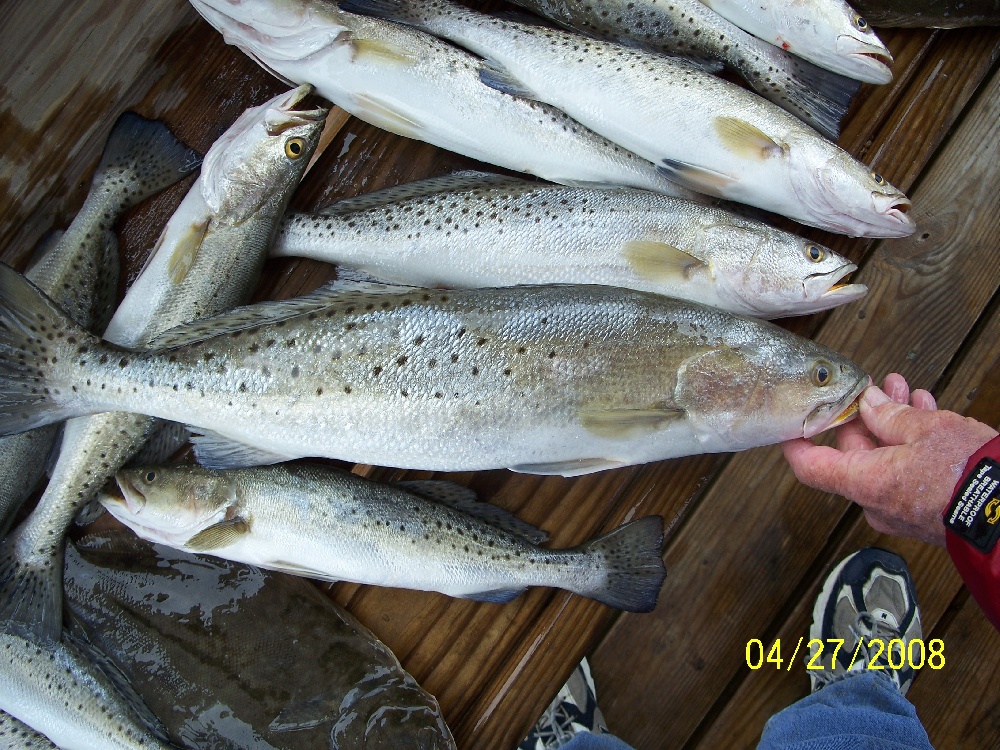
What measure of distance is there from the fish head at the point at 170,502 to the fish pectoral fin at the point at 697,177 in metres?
1.86

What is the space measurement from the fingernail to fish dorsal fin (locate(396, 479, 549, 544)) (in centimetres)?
116

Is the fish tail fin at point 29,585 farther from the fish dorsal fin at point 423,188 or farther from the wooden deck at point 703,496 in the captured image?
the fish dorsal fin at point 423,188

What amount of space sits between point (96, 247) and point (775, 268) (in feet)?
7.96

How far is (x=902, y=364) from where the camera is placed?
247 centimetres

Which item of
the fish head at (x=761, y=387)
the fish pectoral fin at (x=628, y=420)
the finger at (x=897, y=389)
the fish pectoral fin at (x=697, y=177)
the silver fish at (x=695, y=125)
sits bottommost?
the fish pectoral fin at (x=628, y=420)

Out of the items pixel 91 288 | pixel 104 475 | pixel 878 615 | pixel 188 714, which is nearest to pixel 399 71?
pixel 91 288

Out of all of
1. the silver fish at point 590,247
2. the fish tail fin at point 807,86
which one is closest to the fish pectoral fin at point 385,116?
the silver fish at point 590,247

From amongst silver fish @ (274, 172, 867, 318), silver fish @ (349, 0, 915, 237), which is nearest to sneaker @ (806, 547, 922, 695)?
silver fish @ (274, 172, 867, 318)

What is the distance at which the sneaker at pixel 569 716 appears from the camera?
2.52 meters

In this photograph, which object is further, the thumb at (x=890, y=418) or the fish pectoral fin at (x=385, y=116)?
the fish pectoral fin at (x=385, y=116)

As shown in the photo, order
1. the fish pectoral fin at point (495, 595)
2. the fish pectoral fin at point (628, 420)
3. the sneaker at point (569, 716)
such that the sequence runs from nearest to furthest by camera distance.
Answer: the fish pectoral fin at point (628, 420)
the fish pectoral fin at point (495, 595)
the sneaker at point (569, 716)

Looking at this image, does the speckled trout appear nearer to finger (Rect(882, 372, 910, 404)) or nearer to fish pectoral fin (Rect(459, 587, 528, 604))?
finger (Rect(882, 372, 910, 404))

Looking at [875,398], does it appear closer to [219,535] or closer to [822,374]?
[822,374]

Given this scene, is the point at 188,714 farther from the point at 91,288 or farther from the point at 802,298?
the point at 802,298
